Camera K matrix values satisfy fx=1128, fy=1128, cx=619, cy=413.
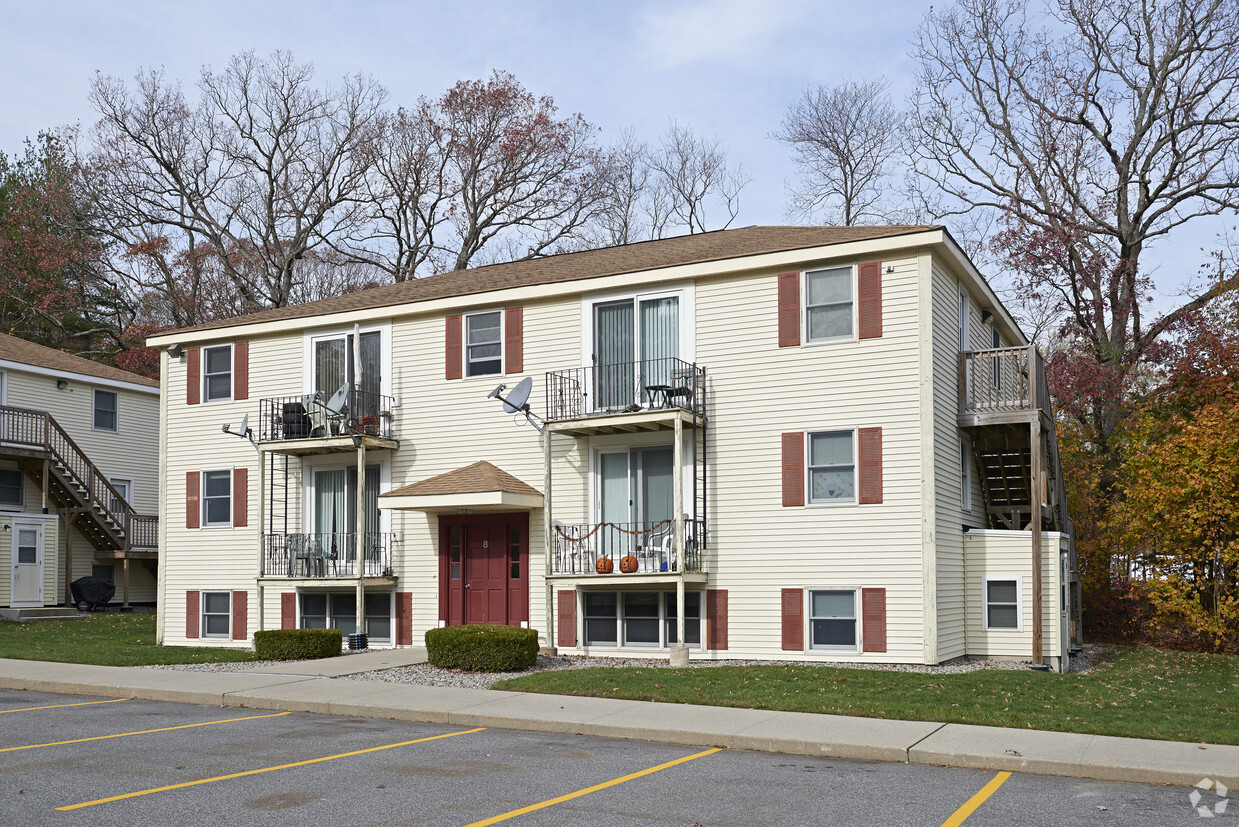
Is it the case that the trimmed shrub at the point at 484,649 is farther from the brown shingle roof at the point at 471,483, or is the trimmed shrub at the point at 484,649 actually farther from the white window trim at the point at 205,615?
the white window trim at the point at 205,615

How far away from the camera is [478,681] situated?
1574cm

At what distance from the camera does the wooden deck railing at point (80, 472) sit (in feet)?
100

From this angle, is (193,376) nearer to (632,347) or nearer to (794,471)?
(632,347)

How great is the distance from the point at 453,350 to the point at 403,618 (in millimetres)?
5167

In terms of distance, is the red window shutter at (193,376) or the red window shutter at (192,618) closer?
the red window shutter at (192,618)


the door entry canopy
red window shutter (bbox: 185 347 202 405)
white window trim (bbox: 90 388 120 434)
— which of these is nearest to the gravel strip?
the door entry canopy

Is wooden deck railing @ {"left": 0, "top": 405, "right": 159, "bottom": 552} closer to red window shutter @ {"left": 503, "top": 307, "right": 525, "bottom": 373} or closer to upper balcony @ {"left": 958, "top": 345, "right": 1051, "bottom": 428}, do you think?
red window shutter @ {"left": 503, "top": 307, "right": 525, "bottom": 373}

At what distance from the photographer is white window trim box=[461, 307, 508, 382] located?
68.9 feet

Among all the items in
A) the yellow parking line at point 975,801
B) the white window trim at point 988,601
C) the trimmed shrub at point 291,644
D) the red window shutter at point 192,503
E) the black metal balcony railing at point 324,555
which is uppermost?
the red window shutter at point 192,503

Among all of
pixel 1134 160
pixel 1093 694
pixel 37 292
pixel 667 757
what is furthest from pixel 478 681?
pixel 37 292

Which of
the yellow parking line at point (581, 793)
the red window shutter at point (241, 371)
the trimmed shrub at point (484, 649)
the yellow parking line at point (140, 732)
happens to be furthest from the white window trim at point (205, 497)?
the yellow parking line at point (581, 793)

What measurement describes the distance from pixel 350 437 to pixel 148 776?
482 inches

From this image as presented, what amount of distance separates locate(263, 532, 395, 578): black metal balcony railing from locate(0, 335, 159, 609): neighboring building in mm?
11981

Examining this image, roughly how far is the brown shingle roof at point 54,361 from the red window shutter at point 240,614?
528 inches
